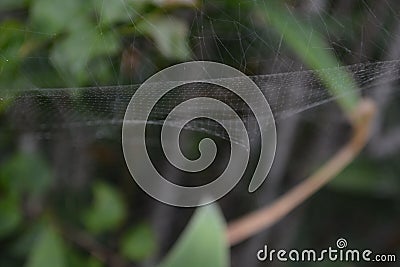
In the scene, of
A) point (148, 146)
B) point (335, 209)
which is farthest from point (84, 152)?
point (335, 209)

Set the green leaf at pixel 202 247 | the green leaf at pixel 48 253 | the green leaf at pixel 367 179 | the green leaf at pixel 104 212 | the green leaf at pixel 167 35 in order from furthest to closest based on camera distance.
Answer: the green leaf at pixel 367 179 < the green leaf at pixel 104 212 < the green leaf at pixel 48 253 < the green leaf at pixel 167 35 < the green leaf at pixel 202 247

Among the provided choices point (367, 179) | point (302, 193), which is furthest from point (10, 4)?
point (367, 179)

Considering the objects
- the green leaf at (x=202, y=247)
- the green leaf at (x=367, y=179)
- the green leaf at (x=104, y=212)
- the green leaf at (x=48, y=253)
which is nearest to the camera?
the green leaf at (x=202, y=247)

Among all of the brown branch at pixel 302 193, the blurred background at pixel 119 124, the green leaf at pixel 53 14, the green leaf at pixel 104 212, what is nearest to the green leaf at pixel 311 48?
the blurred background at pixel 119 124

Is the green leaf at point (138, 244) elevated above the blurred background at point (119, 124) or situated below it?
below

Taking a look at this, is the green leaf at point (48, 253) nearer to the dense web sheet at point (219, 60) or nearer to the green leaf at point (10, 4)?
the dense web sheet at point (219, 60)

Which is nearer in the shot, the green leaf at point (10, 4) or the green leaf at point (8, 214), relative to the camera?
the green leaf at point (10, 4)
